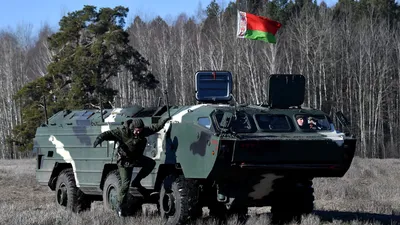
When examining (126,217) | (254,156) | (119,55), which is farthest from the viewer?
(119,55)

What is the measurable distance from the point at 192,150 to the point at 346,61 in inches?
1573

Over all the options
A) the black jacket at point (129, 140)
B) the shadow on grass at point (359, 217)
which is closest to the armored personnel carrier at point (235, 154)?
the black jacket at point (129, 140)

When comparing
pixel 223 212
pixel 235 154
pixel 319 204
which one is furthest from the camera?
pixel 319 204

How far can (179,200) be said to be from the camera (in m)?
12.2

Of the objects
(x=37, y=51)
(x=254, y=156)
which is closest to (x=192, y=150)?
(x=254, y=156)

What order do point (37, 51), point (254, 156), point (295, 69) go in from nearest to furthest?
1. point (254, 156)
2. point (295, 69)
3. point (37, 51)

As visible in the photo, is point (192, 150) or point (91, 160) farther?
point (91, 160)

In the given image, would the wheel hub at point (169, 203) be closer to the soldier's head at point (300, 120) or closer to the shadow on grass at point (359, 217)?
the soldier's head at point (300, 120)

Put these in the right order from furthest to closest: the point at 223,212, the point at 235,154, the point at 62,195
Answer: the point at 62,195, the point at 223,212, the point at 235,154

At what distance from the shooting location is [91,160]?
1470 centimetres

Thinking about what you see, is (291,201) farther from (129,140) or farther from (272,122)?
(129,140)

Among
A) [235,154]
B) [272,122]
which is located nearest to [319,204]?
[272,122]

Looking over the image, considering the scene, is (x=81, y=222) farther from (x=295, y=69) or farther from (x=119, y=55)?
(x=295, y=69)

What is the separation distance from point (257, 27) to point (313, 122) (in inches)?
391
